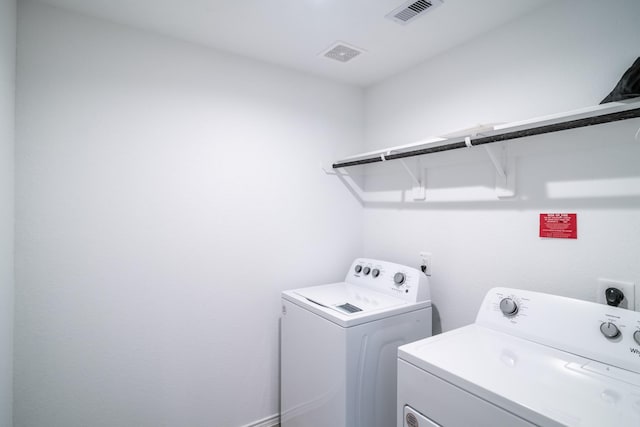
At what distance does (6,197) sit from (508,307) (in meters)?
2.11

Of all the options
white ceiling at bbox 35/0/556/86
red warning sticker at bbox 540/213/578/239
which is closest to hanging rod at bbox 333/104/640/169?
red warning sticker at bbox 540/213/578/239

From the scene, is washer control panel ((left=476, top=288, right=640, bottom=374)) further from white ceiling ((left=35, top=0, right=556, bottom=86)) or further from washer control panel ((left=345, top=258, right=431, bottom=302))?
white ceiling ((left=35, top=0, right=556, bottom=86))

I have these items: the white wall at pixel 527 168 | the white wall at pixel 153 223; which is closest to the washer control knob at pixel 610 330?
the white wall at pixel 527 168

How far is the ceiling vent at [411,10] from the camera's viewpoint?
139 cm

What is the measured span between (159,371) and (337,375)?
0.94 m

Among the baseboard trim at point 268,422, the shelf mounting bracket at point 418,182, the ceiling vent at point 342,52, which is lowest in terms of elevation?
the baseboard trim at point 268,422

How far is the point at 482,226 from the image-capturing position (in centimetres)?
165

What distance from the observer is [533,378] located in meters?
0.98

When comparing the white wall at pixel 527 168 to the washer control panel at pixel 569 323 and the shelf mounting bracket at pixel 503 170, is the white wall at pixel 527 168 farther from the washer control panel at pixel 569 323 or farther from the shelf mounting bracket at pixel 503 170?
the washer control panel at pixel 569 323

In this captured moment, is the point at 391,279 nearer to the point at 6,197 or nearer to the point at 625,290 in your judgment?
the point at 625,290

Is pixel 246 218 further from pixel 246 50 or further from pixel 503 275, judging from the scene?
pixel 503 275

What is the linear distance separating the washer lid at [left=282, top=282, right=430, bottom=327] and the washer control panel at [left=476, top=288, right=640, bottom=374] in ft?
1.34

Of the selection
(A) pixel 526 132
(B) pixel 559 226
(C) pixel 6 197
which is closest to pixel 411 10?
(A) pixel 526 132

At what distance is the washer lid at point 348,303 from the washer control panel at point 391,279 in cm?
3
